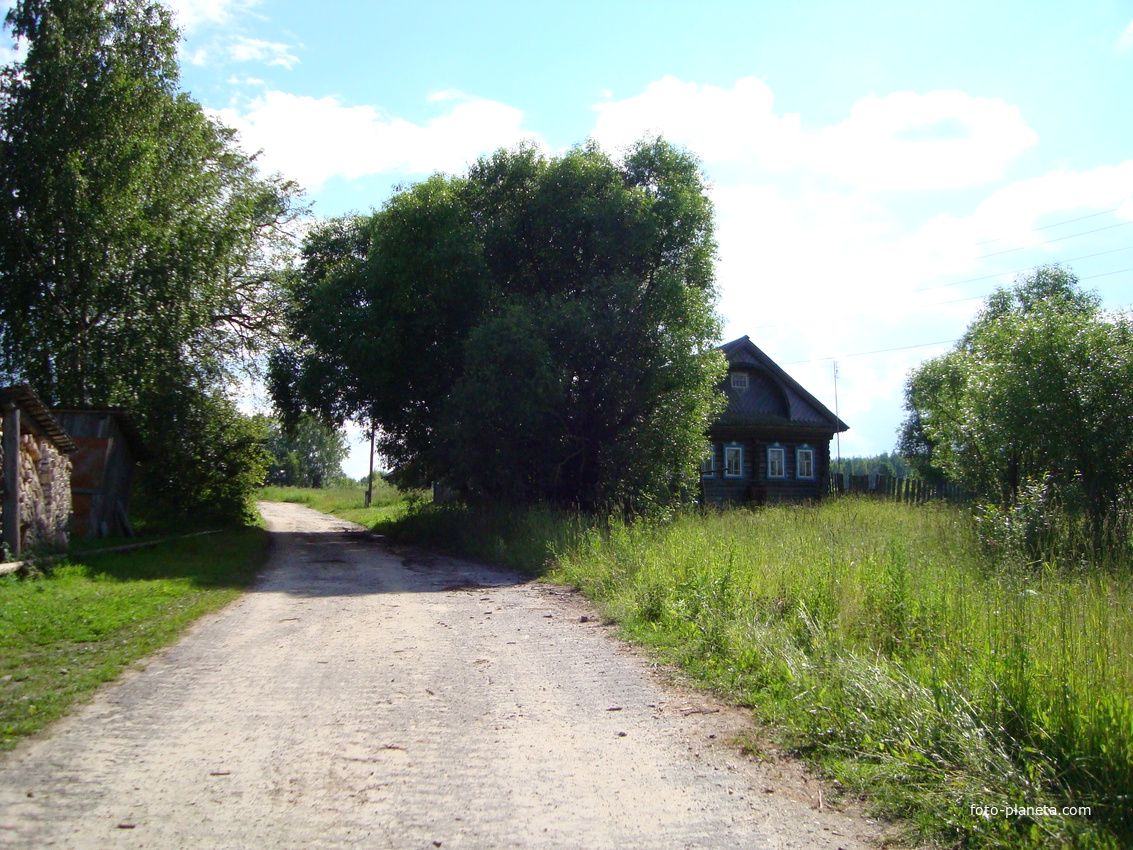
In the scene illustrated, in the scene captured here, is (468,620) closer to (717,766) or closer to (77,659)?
(77,659)

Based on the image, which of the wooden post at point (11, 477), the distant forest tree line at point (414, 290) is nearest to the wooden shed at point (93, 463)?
the distant forest tree line at point (414, 290)

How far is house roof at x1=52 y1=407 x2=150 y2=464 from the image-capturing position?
696 inches

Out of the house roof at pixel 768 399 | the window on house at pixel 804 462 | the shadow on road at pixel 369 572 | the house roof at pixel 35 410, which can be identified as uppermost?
the house roof at pixel 768 399

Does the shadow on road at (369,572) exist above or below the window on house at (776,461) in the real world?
below

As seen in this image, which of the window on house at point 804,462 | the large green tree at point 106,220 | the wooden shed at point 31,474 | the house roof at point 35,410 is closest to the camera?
the wooden shed at point 31,474

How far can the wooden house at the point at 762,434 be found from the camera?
32.8 m

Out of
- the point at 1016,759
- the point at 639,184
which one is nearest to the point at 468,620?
the point at 1016,759

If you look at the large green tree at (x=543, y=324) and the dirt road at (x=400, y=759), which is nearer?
the dirt road at (x=400, y=759)

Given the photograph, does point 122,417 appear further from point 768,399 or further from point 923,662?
point 768,399

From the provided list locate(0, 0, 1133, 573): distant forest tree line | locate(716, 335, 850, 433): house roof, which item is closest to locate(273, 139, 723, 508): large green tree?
locate(0, 0, 1133, 573): distant forest tree line

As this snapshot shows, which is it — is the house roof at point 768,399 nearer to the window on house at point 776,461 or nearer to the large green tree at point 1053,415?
the window on house at point 776,461

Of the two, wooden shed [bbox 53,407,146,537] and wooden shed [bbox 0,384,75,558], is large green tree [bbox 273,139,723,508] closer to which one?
wooden shed [bbox 53,407,146,537]

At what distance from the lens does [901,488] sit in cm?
1494

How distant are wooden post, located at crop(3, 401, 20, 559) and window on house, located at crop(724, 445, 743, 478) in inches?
1004
